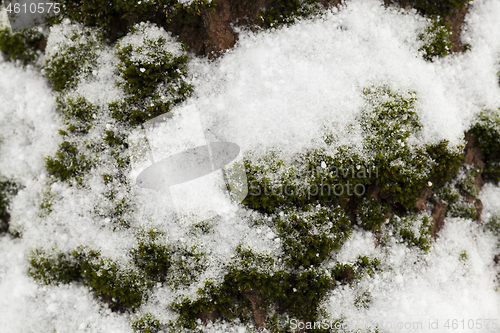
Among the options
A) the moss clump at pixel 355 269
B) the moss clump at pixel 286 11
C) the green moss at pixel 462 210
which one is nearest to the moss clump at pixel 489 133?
the green moss at pixel 462 210

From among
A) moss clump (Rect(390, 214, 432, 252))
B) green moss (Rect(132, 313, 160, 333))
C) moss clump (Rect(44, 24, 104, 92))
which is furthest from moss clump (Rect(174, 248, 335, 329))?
moss clump (Rect(44, 24, 104, 92))

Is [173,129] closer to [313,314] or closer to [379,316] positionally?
[313,314]

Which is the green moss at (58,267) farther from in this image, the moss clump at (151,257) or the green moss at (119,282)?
the moss clump at (151,257)

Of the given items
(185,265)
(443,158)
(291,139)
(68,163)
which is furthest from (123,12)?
(443,158)

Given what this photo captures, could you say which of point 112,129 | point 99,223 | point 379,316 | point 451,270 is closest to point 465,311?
point 451,270

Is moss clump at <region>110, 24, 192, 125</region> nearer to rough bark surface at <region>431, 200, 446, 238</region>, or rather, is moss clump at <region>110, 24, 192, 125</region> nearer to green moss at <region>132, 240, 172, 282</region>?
green moss at <region>132, 240, 172, 282</region>

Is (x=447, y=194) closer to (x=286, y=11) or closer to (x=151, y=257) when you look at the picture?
(x=286, y=11)
